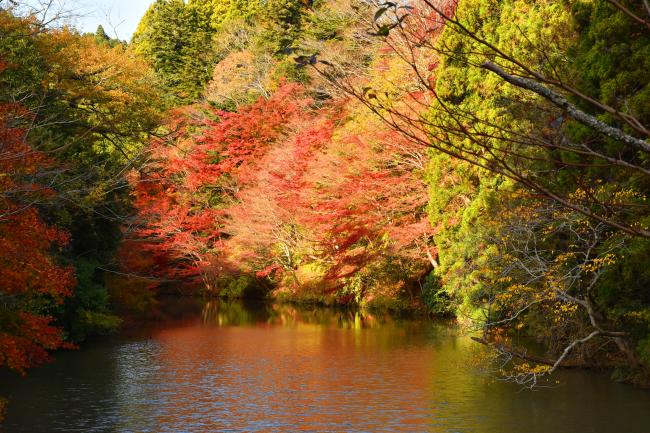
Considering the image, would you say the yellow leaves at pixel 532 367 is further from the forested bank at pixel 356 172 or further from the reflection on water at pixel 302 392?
the reflection on water at pixel 302 392

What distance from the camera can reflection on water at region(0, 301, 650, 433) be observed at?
10875mm

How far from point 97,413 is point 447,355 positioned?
728 centimetres

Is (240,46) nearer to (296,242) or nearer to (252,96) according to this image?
(252,96)

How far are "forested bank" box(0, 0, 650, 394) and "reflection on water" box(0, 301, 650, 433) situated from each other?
763 millimetres

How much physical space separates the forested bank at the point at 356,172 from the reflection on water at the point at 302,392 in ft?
2.50

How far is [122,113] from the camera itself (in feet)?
73.4

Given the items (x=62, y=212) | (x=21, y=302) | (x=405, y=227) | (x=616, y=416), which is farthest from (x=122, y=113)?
(x=616, y=416)

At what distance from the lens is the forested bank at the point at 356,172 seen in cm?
757

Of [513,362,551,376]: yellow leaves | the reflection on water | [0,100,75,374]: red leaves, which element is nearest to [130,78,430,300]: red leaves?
→ the reflection on water

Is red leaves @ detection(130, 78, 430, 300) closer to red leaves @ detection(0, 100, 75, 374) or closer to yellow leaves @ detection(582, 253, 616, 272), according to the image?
red leaves @ detection(0, 100, 75, 374)

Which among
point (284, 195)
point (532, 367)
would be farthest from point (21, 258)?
point (284, 195)

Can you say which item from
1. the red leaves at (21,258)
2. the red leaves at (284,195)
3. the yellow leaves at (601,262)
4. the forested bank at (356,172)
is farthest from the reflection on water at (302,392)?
the red leaves at (284,195)

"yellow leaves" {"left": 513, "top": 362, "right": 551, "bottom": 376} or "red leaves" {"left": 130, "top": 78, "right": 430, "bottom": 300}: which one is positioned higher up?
"red leaves" {"left": 130, "top": 78, "right": 430, "bottom": 300}

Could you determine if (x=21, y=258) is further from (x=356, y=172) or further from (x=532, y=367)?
(x=356, y=172)
